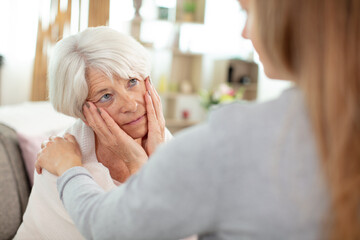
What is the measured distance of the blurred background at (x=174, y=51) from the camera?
441 cm

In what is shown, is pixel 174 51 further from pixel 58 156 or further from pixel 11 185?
pixel 58 156

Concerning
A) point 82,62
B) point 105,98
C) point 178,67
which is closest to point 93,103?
point 105,98

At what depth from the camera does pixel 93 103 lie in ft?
4.27

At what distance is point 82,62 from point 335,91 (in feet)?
2.90

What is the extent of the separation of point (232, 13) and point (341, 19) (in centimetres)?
562

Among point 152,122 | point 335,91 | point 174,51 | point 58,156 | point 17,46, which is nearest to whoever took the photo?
point 335,91

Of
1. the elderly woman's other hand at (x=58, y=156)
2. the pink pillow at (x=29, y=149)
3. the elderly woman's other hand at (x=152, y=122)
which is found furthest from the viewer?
the pink pillow at (x=29, y=149)

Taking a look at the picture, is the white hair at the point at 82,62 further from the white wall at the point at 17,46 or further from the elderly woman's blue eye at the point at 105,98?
the white wall at the point at 17,46

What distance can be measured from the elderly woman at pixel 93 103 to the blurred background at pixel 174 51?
287 cm

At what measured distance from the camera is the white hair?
1.25 metres

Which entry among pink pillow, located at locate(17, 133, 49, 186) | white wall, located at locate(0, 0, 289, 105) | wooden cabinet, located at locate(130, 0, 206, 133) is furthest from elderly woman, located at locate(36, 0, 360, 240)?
wooden cabinet, located at locate(130, 0, 206, 133)

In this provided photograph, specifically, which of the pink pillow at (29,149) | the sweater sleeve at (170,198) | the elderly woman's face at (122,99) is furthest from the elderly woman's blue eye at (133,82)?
the sweater sleeve at (170,198)

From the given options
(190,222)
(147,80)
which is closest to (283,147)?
(190,222)

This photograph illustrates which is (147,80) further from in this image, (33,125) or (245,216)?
(245,216)
